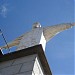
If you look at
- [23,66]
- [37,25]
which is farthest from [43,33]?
[23,66]

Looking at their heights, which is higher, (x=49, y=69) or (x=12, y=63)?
(x=12, y=63)

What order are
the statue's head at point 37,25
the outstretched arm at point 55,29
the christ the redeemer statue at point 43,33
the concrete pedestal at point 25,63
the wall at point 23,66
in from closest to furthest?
the wall at point 23,66
the concrete pedestal at point 25,63
the christ the redeemer statue at point 43,33
the outstretched arm at point 55,29
the statue's head at point 37,25

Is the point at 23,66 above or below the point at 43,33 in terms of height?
above

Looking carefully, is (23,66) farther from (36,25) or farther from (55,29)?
(36,25)

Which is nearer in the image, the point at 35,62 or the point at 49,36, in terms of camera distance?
the point at 35,62

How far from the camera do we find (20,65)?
5.73 metres

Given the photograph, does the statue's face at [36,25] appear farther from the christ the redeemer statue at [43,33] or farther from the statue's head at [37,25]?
the christ the redeemer statue at [43,33]

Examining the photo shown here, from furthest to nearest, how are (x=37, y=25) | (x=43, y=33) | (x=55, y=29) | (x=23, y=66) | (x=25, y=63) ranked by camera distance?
1. (x=37, y=25)
2. (x=55, y=29)
3. (x=43, y=33)
4. (x=25, y=63)
5. (x=23, y=66)

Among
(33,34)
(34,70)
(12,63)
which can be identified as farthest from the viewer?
(33,34)

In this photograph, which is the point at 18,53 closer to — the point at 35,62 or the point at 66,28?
the point at 35,62

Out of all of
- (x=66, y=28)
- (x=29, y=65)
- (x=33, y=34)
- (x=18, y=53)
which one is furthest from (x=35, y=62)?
(x=66, y=28)

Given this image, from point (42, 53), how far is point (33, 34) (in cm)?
281

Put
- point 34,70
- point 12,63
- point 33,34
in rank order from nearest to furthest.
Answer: point 34,70 < point 12,63 < point 33,34

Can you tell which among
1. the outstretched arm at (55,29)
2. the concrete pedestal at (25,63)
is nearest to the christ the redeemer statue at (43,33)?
the outstretched arm at (55,29)
